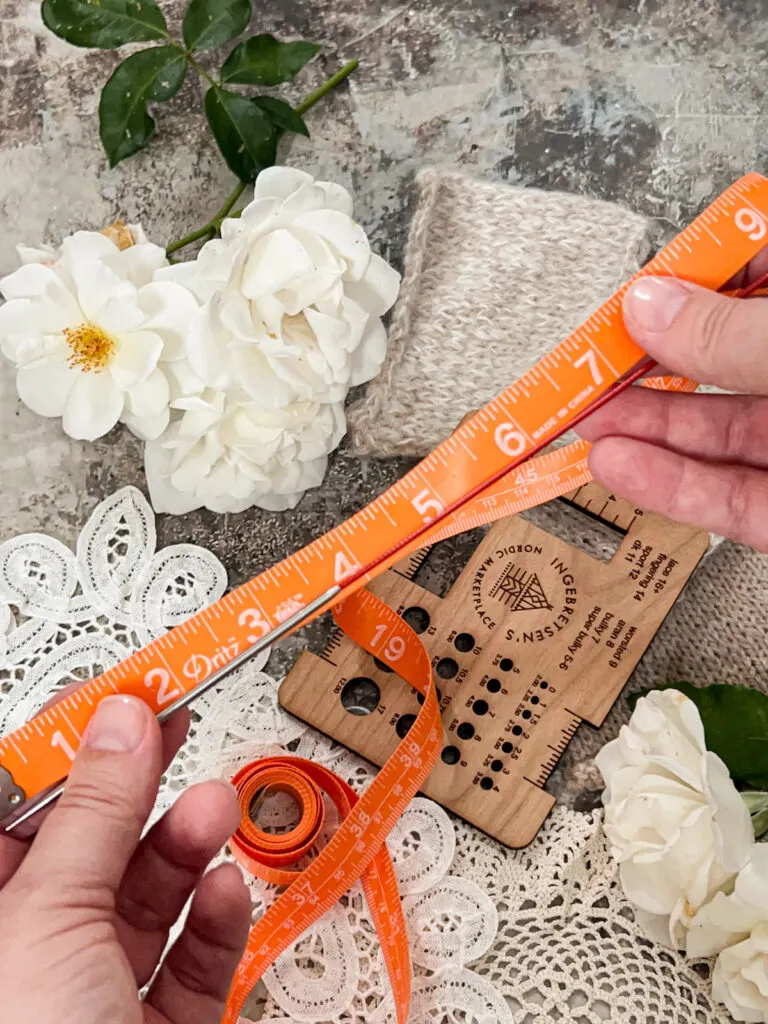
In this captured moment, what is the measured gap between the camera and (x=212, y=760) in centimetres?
98

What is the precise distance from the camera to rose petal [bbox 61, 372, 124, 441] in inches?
34.2

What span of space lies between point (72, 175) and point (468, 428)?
663 mm

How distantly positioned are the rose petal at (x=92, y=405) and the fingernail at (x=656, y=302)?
1.58 ft

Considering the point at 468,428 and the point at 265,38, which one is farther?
the point at 265,38

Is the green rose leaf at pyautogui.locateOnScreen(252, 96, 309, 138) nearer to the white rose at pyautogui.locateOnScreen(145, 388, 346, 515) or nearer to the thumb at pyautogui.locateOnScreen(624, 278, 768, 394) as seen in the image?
the white rose at pyautogui.locateOnScreen(145, 388, 346, 515)

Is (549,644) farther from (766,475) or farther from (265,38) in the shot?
(265,38)

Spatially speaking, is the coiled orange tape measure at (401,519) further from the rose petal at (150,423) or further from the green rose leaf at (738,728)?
the green rose leaf at (738,728)

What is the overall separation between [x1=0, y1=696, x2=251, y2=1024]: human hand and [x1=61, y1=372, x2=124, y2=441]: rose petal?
298 mm

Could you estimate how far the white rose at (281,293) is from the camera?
82 cm

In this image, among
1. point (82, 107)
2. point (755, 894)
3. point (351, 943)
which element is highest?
point (82, 107)

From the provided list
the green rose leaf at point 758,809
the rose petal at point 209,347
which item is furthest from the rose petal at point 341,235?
the green rose leaf at point 758,809

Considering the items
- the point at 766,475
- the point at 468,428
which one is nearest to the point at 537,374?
the point at 468,428

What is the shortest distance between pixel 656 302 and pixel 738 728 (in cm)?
44

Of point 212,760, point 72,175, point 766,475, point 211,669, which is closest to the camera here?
point 211,669
